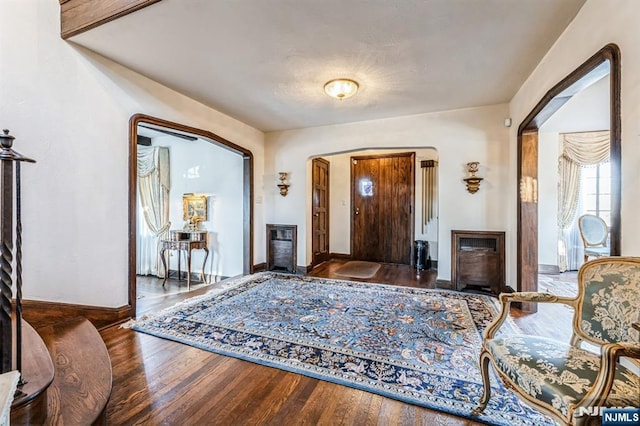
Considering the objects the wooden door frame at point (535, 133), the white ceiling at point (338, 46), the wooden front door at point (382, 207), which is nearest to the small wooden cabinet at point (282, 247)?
the wooden front door at point (382, 207)

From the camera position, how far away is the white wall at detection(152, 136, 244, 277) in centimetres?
501

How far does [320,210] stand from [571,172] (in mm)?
4779

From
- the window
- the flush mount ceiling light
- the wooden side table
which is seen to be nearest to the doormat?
the wooden side table

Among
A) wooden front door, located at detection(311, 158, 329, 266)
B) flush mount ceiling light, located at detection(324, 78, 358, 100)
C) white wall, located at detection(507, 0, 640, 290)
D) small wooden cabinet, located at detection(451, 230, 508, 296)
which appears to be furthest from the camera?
wooden front door, located at detection(311, 158, 329, 266)

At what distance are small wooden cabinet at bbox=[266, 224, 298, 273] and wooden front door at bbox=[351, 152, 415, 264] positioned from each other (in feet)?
6.16

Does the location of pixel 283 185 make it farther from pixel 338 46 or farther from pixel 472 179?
pixel 472 179

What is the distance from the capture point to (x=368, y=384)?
1777 mm

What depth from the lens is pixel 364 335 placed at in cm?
247

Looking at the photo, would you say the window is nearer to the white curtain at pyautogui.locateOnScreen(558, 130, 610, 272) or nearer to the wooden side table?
the white curtain at pyautogui.locateOnScreen(558, 130, 610, 272)

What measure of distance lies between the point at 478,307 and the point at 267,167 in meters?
4.02

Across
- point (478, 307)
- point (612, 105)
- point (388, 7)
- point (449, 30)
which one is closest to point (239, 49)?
point (388, 7)

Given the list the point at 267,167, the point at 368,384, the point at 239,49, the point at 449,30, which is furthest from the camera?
the point at 267,167

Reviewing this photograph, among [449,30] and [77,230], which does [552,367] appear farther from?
Result: [77,230]

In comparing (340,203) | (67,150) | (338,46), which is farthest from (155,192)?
(338,46)
